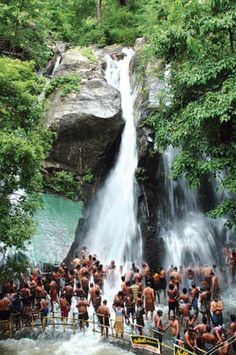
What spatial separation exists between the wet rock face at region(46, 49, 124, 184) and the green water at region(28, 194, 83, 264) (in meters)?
1.99

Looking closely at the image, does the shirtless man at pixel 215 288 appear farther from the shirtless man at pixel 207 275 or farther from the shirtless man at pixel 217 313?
the shirtless man at pixel 217 313

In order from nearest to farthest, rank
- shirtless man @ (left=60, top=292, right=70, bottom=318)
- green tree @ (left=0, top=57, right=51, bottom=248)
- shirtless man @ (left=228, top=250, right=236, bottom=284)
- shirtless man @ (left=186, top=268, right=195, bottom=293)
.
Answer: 1. green tree @ (left=0, top=57, right=51, bottom=248)
2. shirtless man @ (left=60, top=292, right=70, bottom=318)
3. shirtless man @ (left=186, top=268, right=195, bottom=293)
4. shirtless man @ (left=228, top=250, right=236, bottom=284)

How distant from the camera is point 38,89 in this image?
13.1 meters

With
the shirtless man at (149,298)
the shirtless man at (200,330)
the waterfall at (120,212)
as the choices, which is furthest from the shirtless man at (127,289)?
the waterfall at (120,212)

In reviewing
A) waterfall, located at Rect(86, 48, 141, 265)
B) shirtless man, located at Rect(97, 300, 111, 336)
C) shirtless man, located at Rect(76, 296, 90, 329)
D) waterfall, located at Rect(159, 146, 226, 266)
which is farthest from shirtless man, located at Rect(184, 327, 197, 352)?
waterfall, located at Rect(86, 48, 141, 265)

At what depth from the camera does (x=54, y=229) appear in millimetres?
17234

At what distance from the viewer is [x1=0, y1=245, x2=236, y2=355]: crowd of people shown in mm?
10875

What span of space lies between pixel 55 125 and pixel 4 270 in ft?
30.6

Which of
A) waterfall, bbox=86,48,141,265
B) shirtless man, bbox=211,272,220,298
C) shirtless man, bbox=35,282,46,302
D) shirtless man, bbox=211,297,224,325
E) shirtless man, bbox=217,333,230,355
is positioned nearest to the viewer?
shirtless man, bbox=217,333,230,355

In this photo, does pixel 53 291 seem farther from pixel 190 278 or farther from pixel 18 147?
pixel 18 147

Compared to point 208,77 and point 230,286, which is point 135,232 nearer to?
point 230,286

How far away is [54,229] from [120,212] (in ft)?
12.8

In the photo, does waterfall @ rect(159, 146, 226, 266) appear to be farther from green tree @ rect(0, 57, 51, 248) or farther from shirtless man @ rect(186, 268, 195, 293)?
green tree @ rect(0, 57, 51, 248)

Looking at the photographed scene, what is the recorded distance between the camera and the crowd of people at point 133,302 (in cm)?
1088
